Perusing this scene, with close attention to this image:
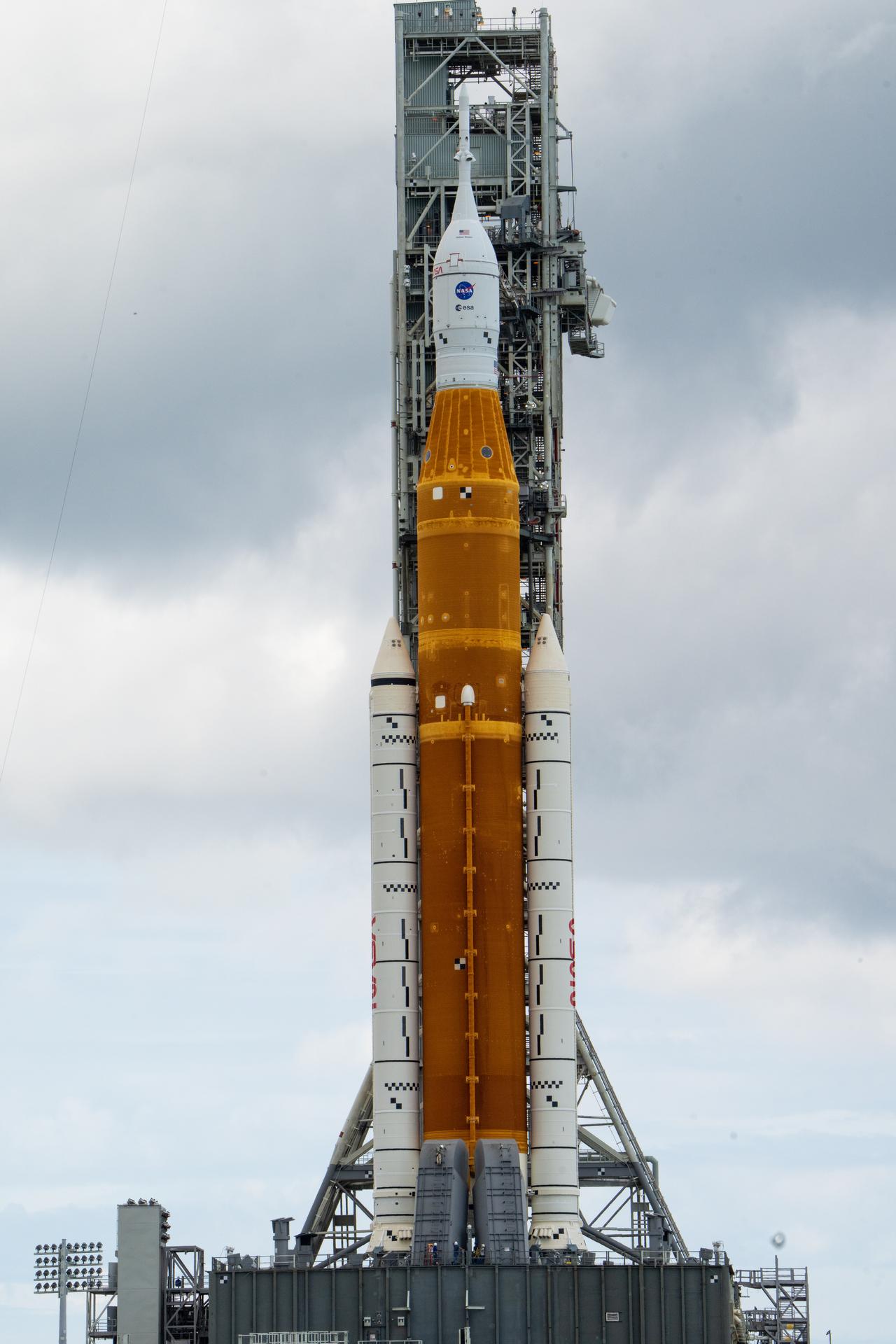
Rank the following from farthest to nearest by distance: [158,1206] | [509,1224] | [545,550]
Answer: [545,550] < [158,1206] < [509,1224]

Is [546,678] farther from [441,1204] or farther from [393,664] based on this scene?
[441,1204]

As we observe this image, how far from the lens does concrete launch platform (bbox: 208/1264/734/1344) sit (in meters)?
85.3

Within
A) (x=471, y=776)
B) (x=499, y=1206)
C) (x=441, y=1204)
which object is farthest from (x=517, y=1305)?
(x=471, y=776)

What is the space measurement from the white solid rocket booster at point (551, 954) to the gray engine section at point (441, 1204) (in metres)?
2.47

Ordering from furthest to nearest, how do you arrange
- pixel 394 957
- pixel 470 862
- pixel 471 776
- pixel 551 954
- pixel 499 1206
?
pixel 394 957 < pixel 551 954 < pixel 471 776 < pixel 470 862 < pixel 499 1206

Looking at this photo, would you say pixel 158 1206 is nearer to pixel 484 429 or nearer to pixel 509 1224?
pixel 509 1224

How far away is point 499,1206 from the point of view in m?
85.7

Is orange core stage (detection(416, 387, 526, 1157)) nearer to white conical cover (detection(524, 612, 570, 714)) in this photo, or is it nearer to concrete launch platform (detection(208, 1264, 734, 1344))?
white conical cover (detection(524, 612, 570, 714))

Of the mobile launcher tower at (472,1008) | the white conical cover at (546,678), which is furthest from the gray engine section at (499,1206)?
the white conical cover at (546,678)

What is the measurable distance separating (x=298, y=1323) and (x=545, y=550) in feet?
78.8

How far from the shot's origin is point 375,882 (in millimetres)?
90000

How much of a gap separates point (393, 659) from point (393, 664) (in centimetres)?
19

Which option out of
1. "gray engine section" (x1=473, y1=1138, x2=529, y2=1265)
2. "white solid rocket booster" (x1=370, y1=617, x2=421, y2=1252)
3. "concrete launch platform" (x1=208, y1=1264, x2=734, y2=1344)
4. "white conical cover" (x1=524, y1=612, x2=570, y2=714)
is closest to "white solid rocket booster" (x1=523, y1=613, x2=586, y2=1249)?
"white conical cover" (x1=524, y1=612, x2=570, y2=714)

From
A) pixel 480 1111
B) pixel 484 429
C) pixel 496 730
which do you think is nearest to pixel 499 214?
pixel 484 429
